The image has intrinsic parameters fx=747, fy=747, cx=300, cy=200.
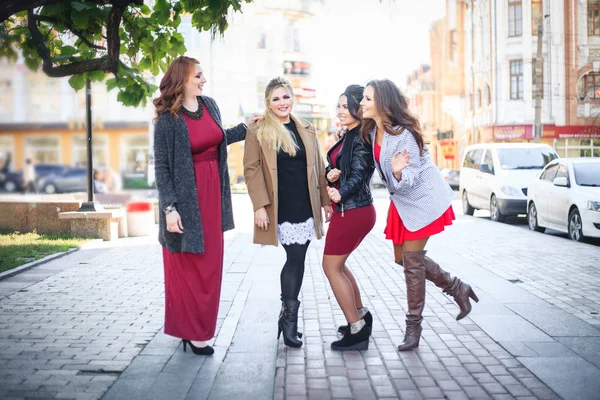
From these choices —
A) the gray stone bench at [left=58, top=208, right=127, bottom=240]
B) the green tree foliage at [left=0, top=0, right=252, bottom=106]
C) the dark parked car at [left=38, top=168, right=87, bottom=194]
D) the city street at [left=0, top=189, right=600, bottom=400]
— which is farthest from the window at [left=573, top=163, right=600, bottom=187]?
the dark parked car at [left=38, top=168, right=87, bottom=194]

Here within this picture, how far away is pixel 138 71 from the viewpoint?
23.8 ft

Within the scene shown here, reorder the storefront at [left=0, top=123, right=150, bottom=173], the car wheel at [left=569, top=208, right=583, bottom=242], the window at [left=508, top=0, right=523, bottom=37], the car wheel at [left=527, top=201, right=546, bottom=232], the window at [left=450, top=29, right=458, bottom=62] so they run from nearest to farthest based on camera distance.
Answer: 1. the storefront at [left=0, top=123, right=150, bottom=173]
2. the car wheel at [left=569, top=208, right=583, bottom=242]
3. the car wheel at [left=527, top=201, right=546, bottom=232]
4. the window at [left=508, top=0, right=523, bottom=37]
5. the window at [left=450, top=29, right=458, bottom=62]

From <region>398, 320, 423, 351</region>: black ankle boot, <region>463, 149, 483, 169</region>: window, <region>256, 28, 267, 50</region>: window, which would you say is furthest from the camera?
<region>256, 28, 267, 50</region>: window

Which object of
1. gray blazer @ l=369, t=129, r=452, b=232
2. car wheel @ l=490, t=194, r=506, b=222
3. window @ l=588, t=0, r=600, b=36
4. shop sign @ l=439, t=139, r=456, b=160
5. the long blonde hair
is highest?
window @ l=588, t=0, r=600, b=36

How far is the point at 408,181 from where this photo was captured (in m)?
5.16

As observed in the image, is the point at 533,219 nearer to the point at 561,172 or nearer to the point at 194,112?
the point at 561,172

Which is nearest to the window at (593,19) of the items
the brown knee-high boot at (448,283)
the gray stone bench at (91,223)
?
the gray stone bench at (91,223)

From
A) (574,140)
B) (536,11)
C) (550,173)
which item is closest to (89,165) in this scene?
(550,173)

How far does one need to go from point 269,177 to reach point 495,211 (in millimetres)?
13768

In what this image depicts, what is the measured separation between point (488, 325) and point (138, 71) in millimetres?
4025

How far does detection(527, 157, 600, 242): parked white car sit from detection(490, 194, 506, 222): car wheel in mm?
1958

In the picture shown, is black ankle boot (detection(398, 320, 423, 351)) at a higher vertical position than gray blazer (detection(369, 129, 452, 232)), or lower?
lower

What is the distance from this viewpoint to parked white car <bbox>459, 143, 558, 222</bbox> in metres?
17.5

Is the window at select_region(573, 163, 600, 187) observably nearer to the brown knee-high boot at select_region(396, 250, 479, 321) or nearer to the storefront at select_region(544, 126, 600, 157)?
the brown knee-high boot at select_region(396, 250, 479, 321)
